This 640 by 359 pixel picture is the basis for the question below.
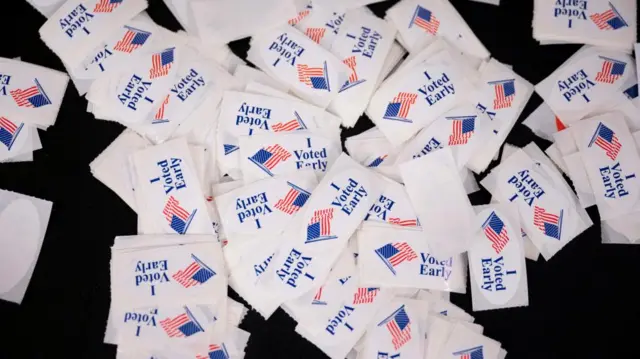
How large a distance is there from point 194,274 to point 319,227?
243 mm

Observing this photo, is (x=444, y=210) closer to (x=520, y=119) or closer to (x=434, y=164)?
(x=434, y=164)

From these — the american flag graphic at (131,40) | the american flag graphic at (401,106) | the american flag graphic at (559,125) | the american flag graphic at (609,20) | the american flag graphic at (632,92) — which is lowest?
the american flag graphic at (559,125)

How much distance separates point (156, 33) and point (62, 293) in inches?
20.5

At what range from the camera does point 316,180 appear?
1025 millimetres

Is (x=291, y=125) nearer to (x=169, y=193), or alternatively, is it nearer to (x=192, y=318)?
(x=169, y=193)

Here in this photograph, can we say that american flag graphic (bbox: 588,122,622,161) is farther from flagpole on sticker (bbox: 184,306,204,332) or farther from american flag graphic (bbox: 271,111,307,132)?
flagpole on sticker (bbox: 184,306,204,332)

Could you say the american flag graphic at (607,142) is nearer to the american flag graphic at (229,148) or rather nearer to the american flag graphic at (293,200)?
the american flag graphic at (293,200)

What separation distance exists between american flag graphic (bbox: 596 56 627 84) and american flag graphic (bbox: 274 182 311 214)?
2.04ft

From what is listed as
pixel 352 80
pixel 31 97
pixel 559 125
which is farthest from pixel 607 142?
pixel 31 97

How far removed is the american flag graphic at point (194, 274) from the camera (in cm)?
99

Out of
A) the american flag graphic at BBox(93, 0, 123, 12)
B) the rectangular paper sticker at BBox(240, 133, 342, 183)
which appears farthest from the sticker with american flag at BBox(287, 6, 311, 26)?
the american flag graphic at BBox(93, 0, 123, 12)

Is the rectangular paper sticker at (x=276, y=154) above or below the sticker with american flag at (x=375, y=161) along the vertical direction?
above

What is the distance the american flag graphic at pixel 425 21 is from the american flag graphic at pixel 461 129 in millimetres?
183

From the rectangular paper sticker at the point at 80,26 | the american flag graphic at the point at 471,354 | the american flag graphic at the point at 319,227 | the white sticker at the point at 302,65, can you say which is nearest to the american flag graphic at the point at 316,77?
the white sticker at the point at 302,65
